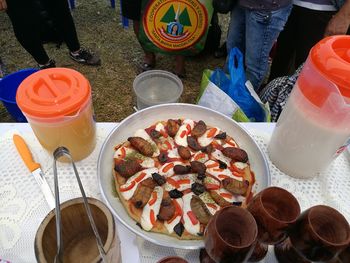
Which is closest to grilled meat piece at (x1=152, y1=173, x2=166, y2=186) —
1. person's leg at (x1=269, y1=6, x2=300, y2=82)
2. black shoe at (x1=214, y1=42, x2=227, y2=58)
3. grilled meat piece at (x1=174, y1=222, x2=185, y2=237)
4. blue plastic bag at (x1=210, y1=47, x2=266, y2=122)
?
grilled meat piece at (x1=174, y1=222, x2=185, y2=237)

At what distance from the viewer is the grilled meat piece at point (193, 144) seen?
2.72ft

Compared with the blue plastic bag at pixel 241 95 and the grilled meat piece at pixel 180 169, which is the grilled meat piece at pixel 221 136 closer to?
the grilled meat piece at pixel 180 169

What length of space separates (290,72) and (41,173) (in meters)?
1.66

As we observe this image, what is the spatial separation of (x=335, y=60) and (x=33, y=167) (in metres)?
0.76

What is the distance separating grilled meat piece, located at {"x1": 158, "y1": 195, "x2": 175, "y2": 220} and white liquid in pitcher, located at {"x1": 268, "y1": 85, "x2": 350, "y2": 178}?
34 centimetres

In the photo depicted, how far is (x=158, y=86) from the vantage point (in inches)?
68.4

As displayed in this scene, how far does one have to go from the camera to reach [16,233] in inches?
27.8

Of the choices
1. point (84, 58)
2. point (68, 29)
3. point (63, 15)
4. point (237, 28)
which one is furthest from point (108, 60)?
point (237, 28)

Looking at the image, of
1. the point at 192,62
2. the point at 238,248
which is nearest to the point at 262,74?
the point at 192,62

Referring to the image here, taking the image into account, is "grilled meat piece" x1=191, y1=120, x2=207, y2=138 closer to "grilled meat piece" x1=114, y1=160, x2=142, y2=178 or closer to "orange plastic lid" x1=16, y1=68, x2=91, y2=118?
"grilled meat piece" x1=114, y1=160, x2=142, y2=178

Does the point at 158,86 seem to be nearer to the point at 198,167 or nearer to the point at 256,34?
the point at 256,34

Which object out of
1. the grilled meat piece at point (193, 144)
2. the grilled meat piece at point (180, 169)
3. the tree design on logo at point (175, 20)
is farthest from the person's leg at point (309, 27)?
the grilled meat piece at point (180, 169)

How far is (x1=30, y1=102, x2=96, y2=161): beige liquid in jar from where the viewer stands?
0.72 metres

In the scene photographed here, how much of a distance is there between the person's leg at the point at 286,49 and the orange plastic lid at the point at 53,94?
1377 mm
